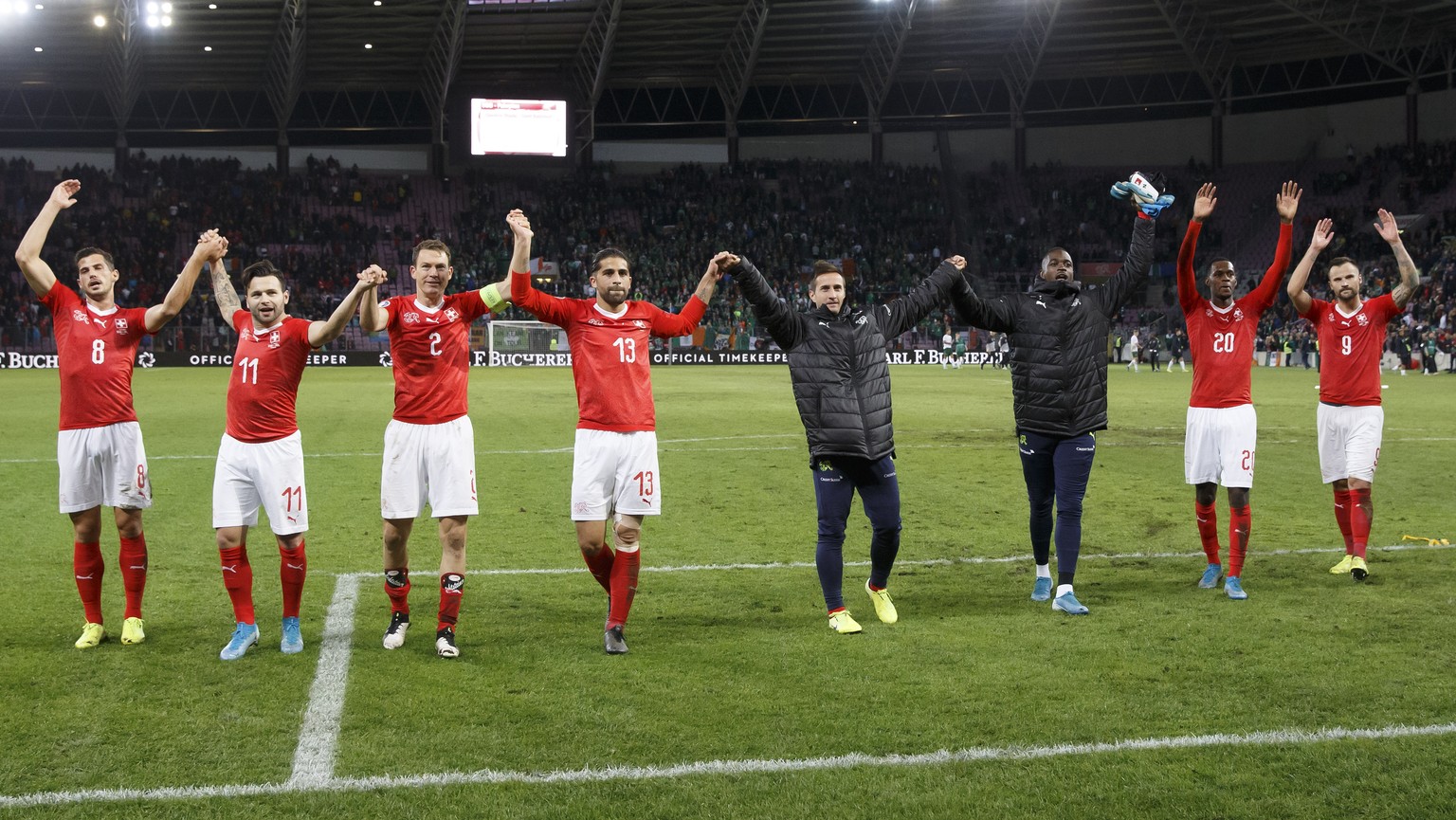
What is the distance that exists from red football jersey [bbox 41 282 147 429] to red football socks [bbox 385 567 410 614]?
1.72m

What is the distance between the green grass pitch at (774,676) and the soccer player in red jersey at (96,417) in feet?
1.40

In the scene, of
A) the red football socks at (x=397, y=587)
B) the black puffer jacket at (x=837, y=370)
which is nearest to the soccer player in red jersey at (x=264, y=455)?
the red football socks at (x=397, y=587)

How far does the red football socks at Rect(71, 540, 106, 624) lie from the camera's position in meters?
6.82

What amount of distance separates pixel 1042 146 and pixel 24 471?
174 ft

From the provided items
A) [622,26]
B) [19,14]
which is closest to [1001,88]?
[622,26]

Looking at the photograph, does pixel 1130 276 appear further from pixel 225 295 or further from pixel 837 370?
pixel 225 295

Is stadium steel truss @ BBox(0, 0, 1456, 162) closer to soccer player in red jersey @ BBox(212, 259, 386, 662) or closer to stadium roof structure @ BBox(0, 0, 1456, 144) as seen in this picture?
stadium roof structure @ BBox(0, 0, 1456, 144)

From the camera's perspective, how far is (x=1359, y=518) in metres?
8.65

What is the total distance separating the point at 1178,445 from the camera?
57.1 ft

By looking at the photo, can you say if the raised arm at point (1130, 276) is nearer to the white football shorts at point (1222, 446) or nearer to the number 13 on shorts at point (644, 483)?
the white football shorts at point (1222, 446)

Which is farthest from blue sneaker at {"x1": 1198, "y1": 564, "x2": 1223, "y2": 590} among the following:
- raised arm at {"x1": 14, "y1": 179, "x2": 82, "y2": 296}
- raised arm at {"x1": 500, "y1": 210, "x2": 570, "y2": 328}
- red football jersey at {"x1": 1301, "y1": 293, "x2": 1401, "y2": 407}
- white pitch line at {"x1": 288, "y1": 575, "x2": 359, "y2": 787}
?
raised arm at {"x1": 14, "y1": 179, "x2": 82, "y2": 296}

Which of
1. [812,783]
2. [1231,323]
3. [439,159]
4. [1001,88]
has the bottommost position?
[812,783]

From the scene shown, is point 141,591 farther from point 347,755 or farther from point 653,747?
point 653,747

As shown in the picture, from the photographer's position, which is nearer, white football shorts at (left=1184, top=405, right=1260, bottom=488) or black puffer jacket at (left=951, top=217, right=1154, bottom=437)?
black puffer jacket at (left=951, top=217, right=1154, bottom=437)
